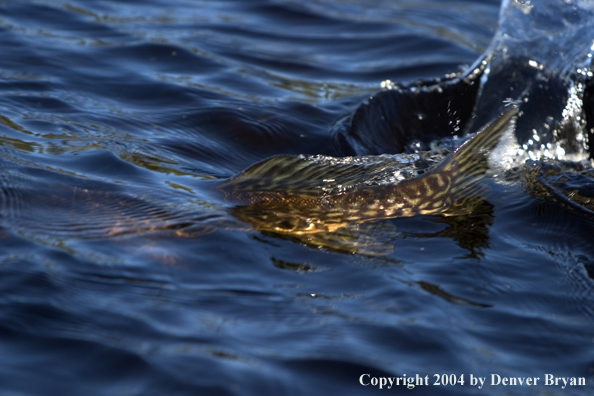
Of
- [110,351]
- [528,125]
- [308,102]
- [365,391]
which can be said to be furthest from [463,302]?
[308,102]

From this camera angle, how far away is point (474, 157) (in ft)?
13.1

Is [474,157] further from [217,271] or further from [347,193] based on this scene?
[217,271]

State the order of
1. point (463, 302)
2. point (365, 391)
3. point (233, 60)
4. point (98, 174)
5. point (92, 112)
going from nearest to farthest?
point (365, 391) → point (463, 302) → point (98, 174) → point (92, 112) → point (233, 60)

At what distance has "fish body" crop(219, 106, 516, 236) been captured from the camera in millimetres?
3881

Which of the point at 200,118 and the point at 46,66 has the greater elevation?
the point at 46,66

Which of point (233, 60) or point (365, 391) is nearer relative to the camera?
point (365, 391)

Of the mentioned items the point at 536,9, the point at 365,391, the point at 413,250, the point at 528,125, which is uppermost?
the point at 536,9

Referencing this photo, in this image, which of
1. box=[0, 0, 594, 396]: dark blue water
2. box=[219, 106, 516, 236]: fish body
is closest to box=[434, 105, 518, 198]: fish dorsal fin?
box=[219, 106, 516, 236]: fish body

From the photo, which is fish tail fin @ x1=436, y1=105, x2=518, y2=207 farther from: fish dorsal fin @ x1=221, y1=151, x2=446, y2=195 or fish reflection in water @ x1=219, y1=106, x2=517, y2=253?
fish dorsal fin @ x1=221, y1=151, x2=446, y2=195

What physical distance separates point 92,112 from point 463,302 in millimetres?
3196

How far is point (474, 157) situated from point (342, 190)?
76cm

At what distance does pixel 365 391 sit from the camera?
2.76 metres

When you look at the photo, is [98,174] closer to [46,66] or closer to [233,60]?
[46,66]

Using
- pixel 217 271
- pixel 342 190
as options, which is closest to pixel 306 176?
pixel 342 190
